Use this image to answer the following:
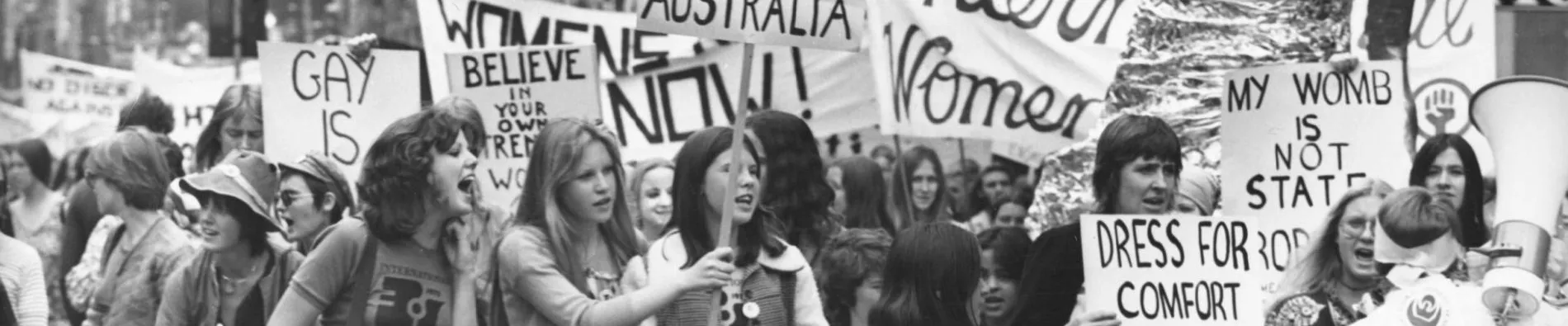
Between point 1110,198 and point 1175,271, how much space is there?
51 cm

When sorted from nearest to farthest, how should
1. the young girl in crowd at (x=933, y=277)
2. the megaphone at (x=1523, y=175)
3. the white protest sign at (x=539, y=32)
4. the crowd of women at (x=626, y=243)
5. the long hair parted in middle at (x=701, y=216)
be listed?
the megaphone at (x=1523, y=175), the crowd of women at (x=626, y=243), the long hair parted in middle at (x=701, y=216), the young girl in crowd at (x=933, y=277), the white protest sign at (x=539, y=32)

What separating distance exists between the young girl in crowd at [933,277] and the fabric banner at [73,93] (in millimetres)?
14002

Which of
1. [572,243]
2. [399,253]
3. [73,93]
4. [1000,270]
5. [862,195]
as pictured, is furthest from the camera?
[73,93]

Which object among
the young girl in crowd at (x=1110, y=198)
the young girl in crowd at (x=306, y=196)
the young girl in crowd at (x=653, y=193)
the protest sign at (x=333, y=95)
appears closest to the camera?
the young girl in crowd at (x=1110, y=198)

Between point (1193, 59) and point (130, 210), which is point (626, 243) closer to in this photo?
point (130, 210)

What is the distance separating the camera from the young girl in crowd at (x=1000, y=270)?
28.7ft

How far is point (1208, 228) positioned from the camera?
7.62 metres

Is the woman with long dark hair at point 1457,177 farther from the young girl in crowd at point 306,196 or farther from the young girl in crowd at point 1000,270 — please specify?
the young girl in crowd at point 306,196

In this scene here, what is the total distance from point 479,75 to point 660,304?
4.04 metres

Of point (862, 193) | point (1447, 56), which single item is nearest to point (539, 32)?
point (862, 193)

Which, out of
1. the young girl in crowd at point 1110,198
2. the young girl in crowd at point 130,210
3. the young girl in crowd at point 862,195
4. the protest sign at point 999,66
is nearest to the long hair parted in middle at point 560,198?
the young girl in crowd at point 1110,198

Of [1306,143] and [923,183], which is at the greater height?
[1306,143]

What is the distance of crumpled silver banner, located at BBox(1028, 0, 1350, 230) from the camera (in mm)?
10273

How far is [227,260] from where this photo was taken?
836 centimetres
